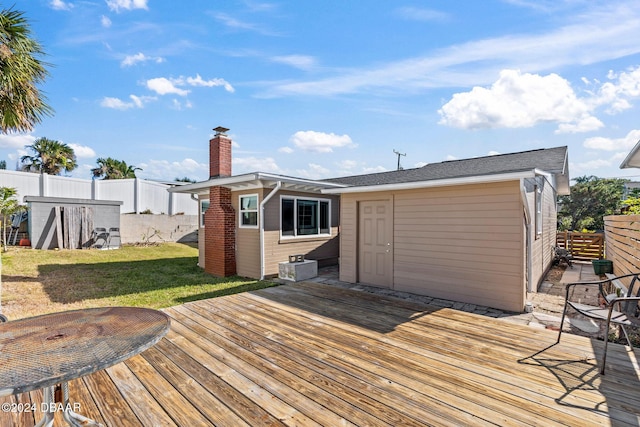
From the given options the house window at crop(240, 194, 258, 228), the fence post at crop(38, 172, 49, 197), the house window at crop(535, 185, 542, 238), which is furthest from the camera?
the fence post at crop(38, 172, 49, 197)

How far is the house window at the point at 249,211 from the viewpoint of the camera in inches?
335

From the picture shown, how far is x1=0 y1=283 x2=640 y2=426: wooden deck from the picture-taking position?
2.30 meters

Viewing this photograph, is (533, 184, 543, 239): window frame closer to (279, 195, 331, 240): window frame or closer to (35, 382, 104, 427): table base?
(279, 195, 331, 240): window frame

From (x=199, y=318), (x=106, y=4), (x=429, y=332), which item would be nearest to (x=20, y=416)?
(x=199, y=318)

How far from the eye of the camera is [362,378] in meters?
2.86

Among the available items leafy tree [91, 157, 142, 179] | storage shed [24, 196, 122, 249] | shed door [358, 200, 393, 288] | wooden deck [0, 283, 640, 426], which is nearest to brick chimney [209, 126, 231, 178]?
shed door [358, 200, 393, 288]

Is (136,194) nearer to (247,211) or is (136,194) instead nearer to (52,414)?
(247,211)

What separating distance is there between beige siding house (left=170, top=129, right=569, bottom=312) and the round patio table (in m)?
5.11

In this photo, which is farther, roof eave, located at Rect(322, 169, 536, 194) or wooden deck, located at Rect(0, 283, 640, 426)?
roof eave, located at Rect(322, 169, 536, 194)

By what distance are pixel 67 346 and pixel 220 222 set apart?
7.29m

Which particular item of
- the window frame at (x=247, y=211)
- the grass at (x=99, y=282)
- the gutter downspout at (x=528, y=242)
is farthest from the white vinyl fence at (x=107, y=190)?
the gutter downspout at (x=528, y=242)

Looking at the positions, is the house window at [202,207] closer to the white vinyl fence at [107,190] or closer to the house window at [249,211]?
the house window at [249,211]

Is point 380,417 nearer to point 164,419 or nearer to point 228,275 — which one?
point 164,419

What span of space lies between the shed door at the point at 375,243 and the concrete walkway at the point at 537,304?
30 cm
